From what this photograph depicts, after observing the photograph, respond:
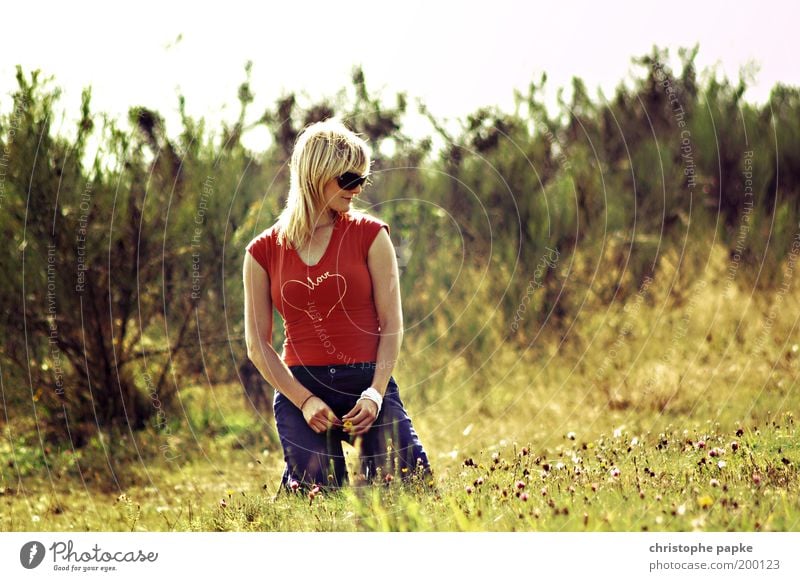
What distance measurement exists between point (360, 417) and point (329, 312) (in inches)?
17.1

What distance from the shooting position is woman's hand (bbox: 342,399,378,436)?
3.71m

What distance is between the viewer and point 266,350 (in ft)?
12.7

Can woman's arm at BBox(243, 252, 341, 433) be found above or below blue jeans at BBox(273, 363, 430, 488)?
above

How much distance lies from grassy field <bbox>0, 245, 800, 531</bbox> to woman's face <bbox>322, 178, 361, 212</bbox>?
1182mm

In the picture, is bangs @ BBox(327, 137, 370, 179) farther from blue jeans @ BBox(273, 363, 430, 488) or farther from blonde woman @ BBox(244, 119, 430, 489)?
blue jeans @ BBox(273, 363, 430, 488)

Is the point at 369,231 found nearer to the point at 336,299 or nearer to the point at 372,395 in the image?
the point at 336,299

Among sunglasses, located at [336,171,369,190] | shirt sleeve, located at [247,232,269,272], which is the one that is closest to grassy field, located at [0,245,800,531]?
shirt sleeve, located at [247,232,269,272]

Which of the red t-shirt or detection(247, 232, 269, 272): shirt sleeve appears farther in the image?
detection(247, 232, 269, 272): shirt sleeve

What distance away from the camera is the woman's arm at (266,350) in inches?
148

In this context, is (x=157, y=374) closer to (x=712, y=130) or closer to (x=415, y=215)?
(x=415, y=215)

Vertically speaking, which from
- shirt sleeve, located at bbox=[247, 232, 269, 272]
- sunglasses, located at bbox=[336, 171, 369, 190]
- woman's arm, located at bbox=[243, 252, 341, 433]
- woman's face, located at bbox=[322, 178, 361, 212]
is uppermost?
sunglasses, located at bbox=[336, 171, 369, 190]

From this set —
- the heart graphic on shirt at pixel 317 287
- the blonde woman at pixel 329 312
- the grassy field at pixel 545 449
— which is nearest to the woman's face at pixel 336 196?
the blonde woman at pixel 329 312
